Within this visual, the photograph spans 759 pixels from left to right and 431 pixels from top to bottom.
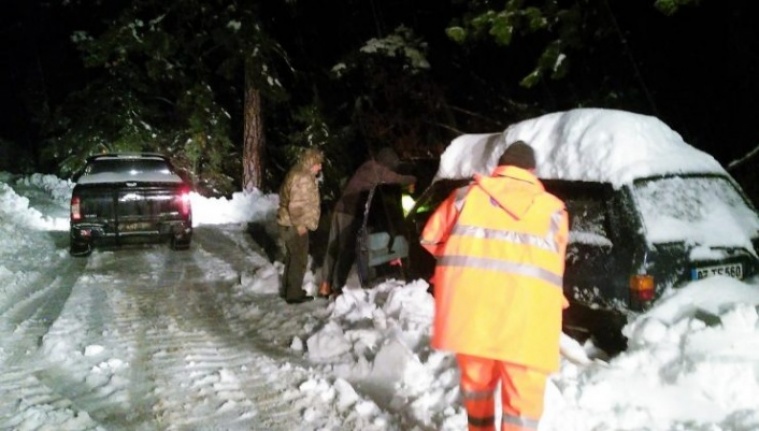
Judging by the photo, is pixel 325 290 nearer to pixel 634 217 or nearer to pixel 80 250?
pixel 634 217

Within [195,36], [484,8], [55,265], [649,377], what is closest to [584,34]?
[484,8]

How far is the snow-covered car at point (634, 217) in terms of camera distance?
5172 mm

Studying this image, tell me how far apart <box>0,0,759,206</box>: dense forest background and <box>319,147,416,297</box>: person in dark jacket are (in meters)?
2.37

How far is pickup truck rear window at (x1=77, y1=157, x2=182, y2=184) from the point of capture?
1232cm

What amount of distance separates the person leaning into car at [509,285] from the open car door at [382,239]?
161 inches

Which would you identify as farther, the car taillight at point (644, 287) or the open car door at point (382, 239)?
the open car door at point (382, 239)

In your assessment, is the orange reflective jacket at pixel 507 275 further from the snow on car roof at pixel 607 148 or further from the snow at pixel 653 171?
the snow on car roof at pixel 607 148

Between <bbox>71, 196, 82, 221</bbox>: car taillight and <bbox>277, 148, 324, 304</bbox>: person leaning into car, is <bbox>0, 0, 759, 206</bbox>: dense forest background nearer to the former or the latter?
<bbox>277, 148, 324, 304</bbox>: person leaning into car

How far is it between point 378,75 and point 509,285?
13467 mm

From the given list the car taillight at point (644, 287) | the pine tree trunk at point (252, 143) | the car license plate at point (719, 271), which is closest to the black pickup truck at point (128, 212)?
the pine tree trunk at point (252, 143)

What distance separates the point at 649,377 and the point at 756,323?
0.84m

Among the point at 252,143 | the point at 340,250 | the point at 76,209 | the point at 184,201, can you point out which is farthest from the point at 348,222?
the point at 252,143

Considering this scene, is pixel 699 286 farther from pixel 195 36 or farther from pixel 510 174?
pixel 195 36

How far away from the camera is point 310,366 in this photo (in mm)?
5840
